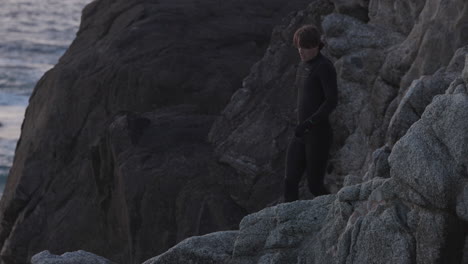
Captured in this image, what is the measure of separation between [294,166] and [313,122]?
2.72ft

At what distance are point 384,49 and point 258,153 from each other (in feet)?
9.60

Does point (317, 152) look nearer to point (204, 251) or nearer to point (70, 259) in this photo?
point (204, 251)

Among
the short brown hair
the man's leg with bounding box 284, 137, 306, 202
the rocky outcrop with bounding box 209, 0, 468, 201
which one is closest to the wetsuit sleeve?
the short brown hair

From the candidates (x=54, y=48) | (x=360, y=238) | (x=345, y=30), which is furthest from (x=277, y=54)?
(x=54, y=48)

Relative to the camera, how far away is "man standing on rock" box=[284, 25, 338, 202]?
12.2 metres

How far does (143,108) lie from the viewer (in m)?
19.6

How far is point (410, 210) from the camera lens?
352 inches

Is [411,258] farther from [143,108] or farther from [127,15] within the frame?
[127,15]

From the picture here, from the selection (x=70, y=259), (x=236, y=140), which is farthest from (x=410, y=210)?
(x=236, y=140)

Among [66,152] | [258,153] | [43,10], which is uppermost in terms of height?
[258,153]

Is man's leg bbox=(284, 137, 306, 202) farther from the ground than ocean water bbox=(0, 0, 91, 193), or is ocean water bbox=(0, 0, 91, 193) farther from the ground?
man's leg bbox=(284, 137, 306, 202)

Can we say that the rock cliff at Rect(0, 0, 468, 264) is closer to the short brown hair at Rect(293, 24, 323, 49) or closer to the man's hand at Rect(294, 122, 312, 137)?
the man's hand at Rect(294, 122, 312, 137)

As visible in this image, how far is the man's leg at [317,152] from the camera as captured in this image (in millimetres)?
12648

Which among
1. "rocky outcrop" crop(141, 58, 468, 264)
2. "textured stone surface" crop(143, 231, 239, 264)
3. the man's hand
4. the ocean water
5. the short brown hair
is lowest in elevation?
the ocean water
